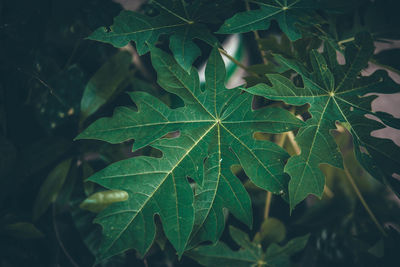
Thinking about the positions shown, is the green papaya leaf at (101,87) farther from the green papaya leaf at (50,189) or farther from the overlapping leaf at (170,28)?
the overlapping leaf at (170,28)

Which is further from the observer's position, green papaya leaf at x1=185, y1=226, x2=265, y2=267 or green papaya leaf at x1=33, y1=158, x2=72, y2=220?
green papaya leaf at x1=33, y1=158, x2=72, y2=220

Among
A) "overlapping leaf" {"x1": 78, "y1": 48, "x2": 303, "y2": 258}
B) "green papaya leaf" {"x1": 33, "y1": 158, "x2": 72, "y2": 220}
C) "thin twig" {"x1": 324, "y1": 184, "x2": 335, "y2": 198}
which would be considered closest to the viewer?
"overlapping leaf" {"x1": 78, "y1": 48, "x2": 303, "y2": 258}

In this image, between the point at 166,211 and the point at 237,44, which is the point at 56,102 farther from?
the point at 237,44

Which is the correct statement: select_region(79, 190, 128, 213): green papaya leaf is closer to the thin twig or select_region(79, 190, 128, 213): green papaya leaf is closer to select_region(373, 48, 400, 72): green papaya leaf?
the thin twig

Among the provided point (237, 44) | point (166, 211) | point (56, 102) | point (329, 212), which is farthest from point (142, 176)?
point (237, 44)

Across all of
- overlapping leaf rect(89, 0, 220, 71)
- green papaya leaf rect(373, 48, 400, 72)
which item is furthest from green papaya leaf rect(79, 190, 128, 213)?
green papaya leaf rect(373, 48, 400, 72)

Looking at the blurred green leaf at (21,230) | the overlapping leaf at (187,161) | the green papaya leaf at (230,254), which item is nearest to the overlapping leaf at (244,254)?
the green papaya leaf at (230,254)

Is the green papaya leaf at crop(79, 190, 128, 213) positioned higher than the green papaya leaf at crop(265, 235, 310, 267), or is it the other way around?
the green papaya leaf at crop(79, 190, 128, 213)
